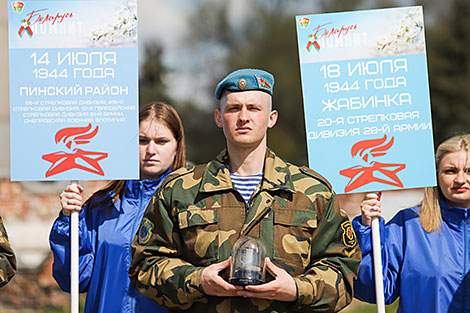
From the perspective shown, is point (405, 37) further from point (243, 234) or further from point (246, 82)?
point (243, 234)

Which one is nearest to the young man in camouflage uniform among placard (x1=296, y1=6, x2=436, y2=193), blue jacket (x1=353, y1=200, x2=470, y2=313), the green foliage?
placard (x1=296, y1=6, x2=436, y2=193)

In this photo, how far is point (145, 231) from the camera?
3.30 metres

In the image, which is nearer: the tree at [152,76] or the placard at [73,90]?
the placard at [73,90]

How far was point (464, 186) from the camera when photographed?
3885 mm

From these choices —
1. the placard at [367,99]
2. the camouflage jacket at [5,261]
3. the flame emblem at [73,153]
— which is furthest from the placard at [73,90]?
the placard at [367,99]

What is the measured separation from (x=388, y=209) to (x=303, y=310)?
746 cm

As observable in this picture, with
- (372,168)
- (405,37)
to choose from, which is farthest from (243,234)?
(405,37)

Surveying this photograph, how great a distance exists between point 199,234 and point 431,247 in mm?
1362

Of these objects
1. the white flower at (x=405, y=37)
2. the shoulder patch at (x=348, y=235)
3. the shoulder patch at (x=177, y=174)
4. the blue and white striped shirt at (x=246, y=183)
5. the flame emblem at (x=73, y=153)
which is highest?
the white flower at (x=405, y=37)

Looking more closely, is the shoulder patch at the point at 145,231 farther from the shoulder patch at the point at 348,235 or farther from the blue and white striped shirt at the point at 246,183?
the shoulder patch at the point at 348,235

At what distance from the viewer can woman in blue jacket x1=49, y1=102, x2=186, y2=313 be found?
3.84 metres

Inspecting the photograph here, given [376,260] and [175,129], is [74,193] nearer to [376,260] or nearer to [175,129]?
[175,129]

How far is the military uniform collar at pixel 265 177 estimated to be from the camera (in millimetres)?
3258

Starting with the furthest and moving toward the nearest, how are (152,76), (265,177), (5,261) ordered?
(152,76), (5,261), (265,177)
